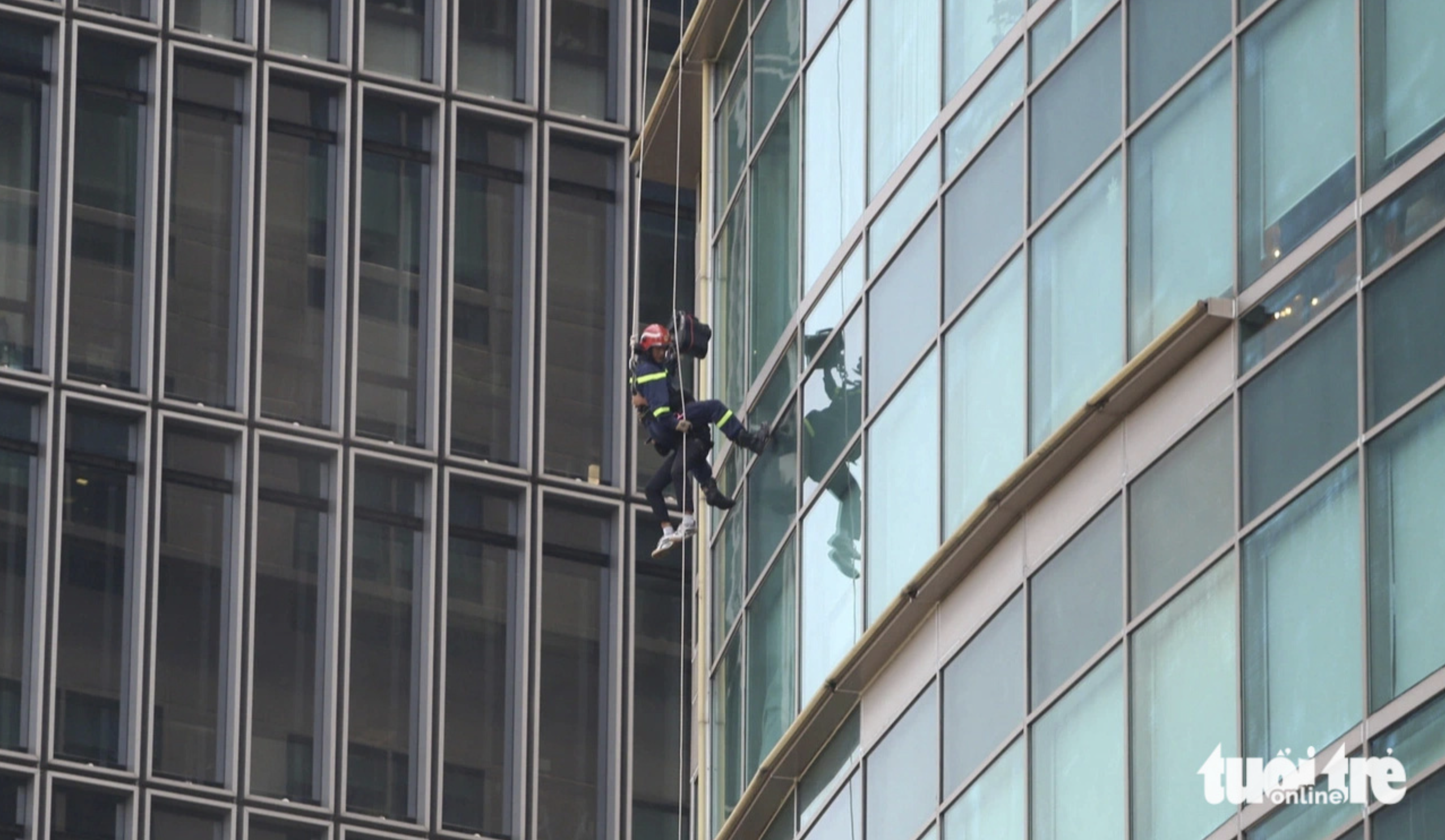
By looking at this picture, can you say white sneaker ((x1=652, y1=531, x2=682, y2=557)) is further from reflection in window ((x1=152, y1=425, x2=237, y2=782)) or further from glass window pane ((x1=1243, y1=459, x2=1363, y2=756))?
reflection in window ((x1=152, y1=425, x2=237, y2=782))

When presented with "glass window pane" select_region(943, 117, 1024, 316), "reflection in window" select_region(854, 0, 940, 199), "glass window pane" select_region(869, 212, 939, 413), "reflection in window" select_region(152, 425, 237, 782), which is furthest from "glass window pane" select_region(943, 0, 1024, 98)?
"reflection in window" select_region(152, 425, 237, 782)

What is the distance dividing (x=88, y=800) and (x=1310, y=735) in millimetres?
26663

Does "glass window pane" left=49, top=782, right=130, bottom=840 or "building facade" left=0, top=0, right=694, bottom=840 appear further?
"building facade" left=0, top=0, right=694, bottom=840

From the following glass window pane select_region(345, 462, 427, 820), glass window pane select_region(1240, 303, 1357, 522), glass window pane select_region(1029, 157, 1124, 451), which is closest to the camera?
glass window pane select_region(1240, 303, 1357, 522)

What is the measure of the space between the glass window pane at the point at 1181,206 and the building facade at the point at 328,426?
78.5 ft

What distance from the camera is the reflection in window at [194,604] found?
44.5m

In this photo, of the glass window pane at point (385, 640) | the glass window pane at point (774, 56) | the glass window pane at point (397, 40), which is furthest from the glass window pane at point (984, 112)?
the glass window pane at point (397, 40)

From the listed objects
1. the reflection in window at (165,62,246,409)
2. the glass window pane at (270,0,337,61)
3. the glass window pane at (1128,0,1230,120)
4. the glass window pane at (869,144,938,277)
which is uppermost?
the glass window pane at (270,0,337,61)

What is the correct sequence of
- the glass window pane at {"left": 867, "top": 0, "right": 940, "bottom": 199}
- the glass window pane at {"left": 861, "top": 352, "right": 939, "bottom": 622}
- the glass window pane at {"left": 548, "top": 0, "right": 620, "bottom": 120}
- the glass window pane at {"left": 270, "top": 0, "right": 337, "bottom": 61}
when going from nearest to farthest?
the glass window pane at {"left": 861, "top": 352, "right": 939, "bottom": 622} → the glass window pane at {"left": 867, "top": 0, "right": 940, "bottom": 199} → the glass window pane at {"left": 270, "top": 0, "right": 337, "bottom": 61} → the glass window pane at {"left": 548, "top": 0, "right": 620, "bottom": 120}

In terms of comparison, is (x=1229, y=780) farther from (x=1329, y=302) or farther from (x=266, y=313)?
(x=266, y=313)

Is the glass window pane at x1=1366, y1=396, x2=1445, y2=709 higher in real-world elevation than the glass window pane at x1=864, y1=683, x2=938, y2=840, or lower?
lower

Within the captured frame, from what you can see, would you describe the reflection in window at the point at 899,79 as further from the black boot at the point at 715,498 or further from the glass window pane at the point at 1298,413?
the glass window pane at the point at 1298,413

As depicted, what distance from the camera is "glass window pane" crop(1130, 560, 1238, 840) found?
20625 millimetres

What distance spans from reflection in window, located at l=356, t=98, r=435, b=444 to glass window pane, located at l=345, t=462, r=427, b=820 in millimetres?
906
